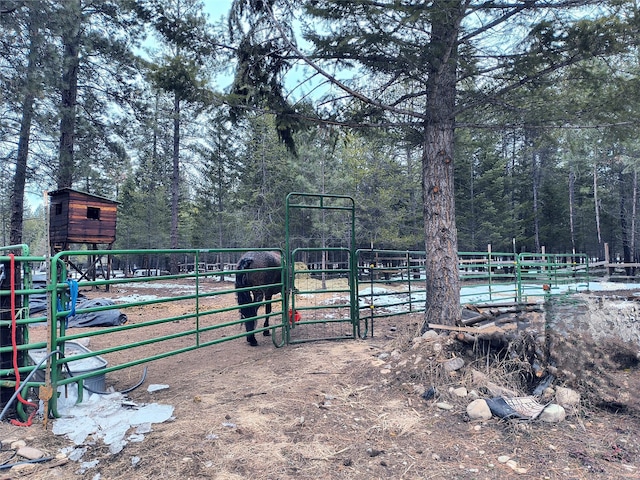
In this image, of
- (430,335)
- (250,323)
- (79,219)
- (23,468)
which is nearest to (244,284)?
(250,323)

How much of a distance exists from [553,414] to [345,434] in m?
1.58

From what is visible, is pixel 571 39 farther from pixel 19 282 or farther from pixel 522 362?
pixel 19 282

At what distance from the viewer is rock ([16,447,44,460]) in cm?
238

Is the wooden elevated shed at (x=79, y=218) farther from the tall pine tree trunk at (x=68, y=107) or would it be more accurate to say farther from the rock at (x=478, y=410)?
the rock at (x=478, y=410)

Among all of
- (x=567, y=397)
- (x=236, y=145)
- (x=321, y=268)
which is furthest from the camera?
(x=236, y=145)

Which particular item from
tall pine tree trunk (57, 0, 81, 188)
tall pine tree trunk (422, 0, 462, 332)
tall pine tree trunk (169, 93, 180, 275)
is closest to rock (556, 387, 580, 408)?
tall pine tree trunk (422, 0, 462, 332)

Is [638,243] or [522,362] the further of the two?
[638,243]

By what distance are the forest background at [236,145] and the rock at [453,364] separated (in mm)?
3172

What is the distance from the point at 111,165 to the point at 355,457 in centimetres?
1395

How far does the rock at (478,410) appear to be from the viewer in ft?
9.78

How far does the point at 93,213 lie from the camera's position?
1050 centimetres

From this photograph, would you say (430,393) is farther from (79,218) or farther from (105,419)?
(79,218)

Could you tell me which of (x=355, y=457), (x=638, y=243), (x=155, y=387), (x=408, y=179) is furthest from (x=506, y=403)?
(x=638, y=243)

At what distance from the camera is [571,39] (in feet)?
13.8
